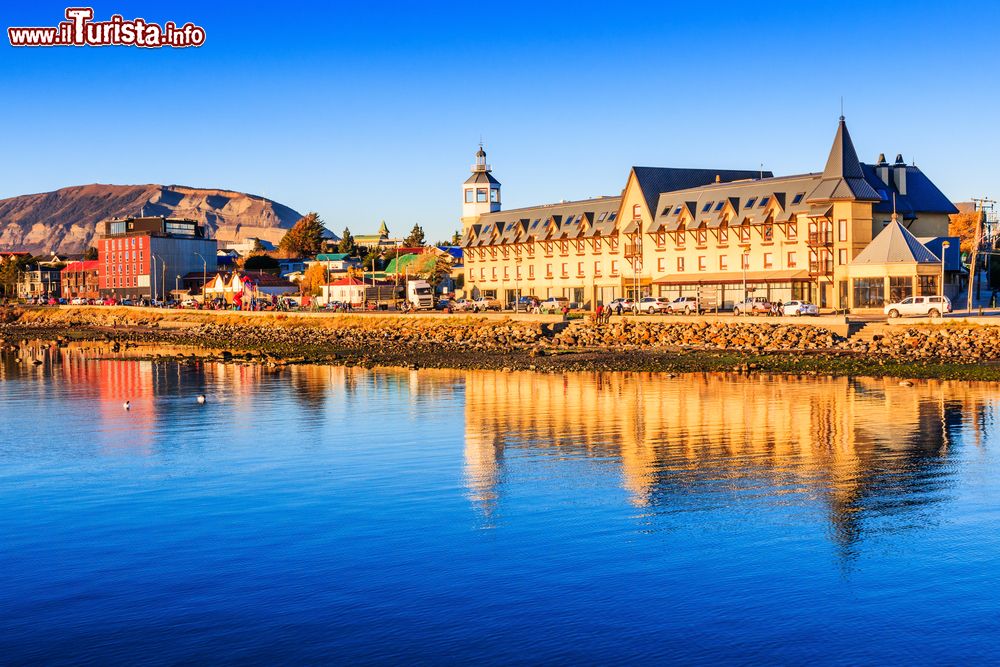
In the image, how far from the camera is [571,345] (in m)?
76.2

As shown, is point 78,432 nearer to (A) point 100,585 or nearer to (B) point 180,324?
(A) point 100,585

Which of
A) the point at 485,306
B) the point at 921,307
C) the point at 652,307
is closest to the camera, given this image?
the point at 921,307

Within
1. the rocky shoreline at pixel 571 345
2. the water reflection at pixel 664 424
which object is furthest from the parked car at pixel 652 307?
the water reflection at pixel 664 424

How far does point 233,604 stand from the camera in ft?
57.3

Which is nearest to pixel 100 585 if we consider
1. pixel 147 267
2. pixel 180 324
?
pixel 180 324

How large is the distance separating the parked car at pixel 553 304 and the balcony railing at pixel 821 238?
872 inches

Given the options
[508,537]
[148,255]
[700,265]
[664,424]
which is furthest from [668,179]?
[148,255]

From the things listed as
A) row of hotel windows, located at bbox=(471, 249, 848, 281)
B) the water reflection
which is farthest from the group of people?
the water reflection

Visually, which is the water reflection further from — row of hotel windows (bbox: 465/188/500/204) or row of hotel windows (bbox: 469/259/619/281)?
row of hotel windows (bbox: 465/188/500/204)

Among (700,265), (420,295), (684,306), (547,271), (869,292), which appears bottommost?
(684,306)

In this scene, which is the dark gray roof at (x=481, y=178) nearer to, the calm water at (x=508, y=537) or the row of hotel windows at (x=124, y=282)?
the row of hotel windows at (x=124, y=282)

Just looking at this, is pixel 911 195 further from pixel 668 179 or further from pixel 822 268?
pixel 668 179

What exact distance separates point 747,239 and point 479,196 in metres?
48.8

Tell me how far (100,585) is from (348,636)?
5.11m
